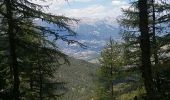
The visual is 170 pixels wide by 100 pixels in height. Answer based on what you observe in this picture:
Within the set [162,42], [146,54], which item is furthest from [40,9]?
[162,42]

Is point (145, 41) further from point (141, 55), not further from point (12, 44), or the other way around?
point (12, 44)

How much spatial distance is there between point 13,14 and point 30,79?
1138cm

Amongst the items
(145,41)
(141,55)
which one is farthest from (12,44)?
(141,55)

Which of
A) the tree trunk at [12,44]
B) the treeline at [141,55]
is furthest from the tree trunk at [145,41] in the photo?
the tree trunk at [12,44]

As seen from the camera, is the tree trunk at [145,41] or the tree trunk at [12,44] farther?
the tree trunk at [12,44]

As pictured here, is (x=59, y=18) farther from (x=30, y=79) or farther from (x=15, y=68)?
(x=30, y=79)

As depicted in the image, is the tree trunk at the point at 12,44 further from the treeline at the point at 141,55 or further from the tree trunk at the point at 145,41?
the tree trunk at the point at 145,41

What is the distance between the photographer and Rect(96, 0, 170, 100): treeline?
13.9 meters

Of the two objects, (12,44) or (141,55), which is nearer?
(12,44)

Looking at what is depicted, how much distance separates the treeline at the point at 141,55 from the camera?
45.6ft

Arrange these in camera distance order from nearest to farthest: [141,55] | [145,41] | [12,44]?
[145,41]
[12,44]
[141,55]

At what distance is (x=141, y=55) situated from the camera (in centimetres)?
1770

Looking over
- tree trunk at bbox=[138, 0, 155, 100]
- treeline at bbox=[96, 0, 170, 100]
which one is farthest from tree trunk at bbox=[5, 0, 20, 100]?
tree trunk at bbox=[138, 0, 155, 100]

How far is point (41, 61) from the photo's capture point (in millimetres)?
26203
